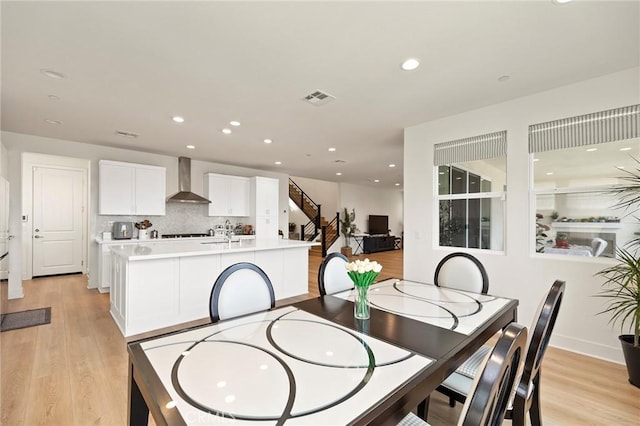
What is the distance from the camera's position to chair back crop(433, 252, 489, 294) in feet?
7.48

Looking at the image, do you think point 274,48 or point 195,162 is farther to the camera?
point 195,162

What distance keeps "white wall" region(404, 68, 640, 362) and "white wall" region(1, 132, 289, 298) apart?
16.1 ft

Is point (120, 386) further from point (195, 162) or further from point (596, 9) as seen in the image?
point (195, 162)

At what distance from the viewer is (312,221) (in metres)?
11.2

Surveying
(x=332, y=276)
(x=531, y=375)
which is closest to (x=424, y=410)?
(x=531, y=375)

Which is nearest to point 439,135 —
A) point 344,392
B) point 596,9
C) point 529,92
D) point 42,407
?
point 529,92

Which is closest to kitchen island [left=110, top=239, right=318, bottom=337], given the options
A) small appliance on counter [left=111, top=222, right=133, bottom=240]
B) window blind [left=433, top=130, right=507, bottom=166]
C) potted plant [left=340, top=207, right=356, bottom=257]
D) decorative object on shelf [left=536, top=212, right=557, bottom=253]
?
small appliance on counter [left=111, top=222, right=133, bottom=240]

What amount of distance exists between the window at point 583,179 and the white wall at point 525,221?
4.0 inches

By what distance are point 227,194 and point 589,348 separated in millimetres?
6561

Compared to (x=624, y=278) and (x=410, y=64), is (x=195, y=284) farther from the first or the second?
(x=624, y=278)

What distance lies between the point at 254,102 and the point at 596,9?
9.57 feet

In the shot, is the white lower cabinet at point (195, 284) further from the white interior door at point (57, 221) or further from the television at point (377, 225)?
the television at point (377, 225)

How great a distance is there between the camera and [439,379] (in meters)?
1.10

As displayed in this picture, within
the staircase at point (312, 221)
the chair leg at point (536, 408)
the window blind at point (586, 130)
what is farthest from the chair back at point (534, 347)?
the staircase at point (312, 221)
